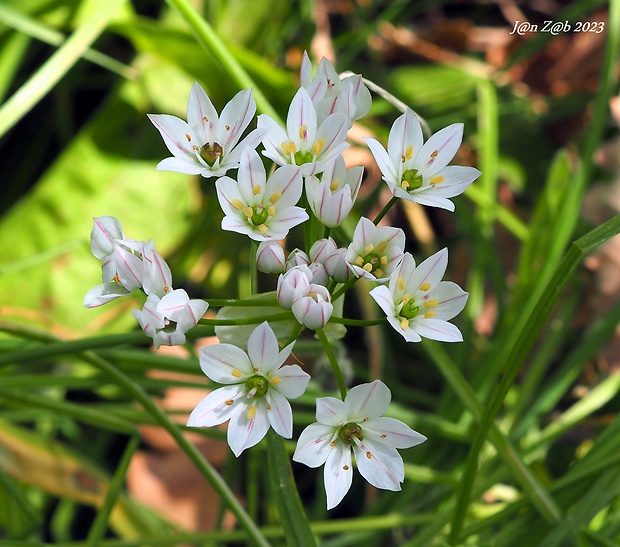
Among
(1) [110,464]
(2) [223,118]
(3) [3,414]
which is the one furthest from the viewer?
(1) [110,464]

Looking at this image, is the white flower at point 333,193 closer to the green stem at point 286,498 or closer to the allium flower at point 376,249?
the allium flower at point 376,249

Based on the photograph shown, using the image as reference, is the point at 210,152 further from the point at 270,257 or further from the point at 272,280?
the point at 272,280

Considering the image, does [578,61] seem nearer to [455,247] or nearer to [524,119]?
[524,119]

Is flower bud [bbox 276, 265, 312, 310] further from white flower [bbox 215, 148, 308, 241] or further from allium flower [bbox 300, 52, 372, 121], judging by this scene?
allium flower [bbox 300, 52, 372, 121]

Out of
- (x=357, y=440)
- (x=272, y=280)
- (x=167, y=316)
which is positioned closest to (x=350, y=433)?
(x=357, y=440)

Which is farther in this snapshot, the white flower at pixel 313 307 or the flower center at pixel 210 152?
the flower center at pixel 210 152

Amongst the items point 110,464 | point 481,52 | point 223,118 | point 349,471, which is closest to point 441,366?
point 349,471

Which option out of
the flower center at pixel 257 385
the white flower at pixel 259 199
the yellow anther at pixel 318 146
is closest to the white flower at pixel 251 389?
the flower center at pixel 257 385
